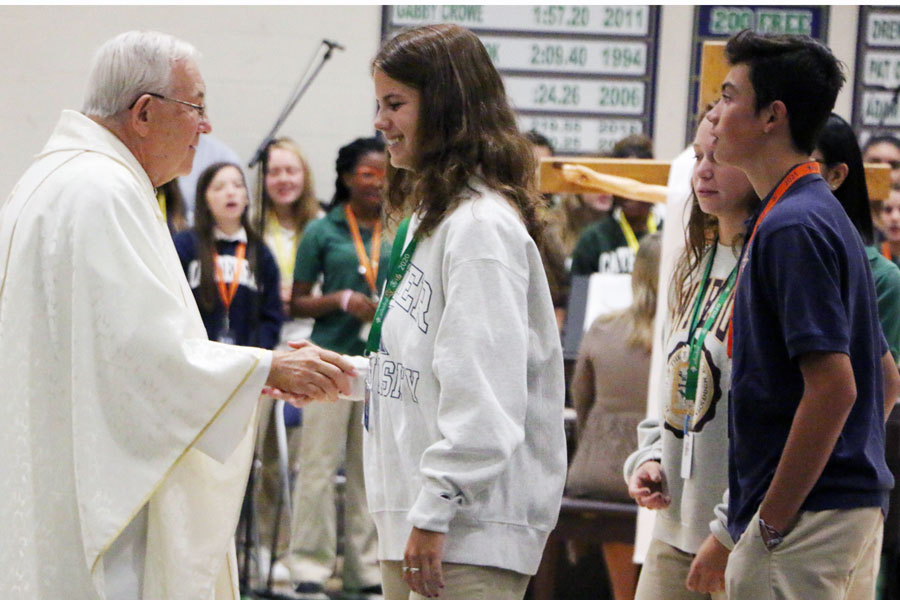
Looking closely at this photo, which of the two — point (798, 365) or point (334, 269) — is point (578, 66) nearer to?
point (334, 269)

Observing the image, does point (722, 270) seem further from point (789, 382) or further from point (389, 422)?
point (389, 422)

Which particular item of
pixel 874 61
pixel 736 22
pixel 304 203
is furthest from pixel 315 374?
pixel 874 61

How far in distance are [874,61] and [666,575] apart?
5657 mm

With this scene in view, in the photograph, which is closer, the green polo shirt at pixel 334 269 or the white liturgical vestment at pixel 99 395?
the white liturgical vestment at pixel 99 395

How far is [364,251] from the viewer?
15.0 ft

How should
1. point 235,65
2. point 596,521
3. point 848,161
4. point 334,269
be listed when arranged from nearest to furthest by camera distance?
1. point 848,161
2. point 596,521
3. point 334,269
4. point 235,65

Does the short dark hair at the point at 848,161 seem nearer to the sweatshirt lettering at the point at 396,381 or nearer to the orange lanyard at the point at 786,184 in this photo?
the orange lanyard at the point at 786,184

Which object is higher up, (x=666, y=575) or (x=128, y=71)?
(x=128, y=71)

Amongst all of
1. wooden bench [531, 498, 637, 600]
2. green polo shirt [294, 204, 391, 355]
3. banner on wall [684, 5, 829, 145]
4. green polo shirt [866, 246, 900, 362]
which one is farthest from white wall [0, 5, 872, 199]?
green polo shirt [866, 246, 900, 362]

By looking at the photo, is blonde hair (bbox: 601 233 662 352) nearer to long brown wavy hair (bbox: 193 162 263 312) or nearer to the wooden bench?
the wooden bench

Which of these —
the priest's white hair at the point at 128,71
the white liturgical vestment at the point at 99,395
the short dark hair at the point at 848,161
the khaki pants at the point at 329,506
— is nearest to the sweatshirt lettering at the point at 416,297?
the white liturgical vestment at the point at 99,395

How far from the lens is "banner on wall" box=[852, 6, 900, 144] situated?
709 cm

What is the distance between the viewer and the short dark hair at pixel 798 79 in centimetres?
182

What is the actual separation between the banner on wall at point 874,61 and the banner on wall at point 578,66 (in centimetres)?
123
